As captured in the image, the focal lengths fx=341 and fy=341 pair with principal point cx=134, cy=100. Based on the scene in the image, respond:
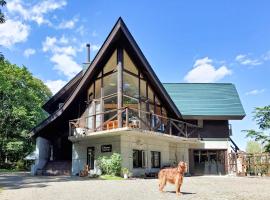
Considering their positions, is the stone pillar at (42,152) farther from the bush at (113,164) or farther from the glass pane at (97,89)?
the bush at (113,164)

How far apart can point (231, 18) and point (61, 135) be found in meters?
14.0

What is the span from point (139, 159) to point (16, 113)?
62.5ft

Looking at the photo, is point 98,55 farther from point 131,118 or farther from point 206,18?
point 206,18

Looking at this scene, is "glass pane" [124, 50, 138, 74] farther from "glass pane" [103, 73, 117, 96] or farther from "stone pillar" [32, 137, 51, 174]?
"stone pillar" [32, 137, 51, 174]

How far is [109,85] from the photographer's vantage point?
21141 mm

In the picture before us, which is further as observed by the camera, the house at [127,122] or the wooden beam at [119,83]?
the house at [127,122]

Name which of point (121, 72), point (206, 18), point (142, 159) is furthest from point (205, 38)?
point (142, 159)

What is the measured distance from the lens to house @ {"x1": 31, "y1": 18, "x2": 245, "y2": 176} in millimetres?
19797

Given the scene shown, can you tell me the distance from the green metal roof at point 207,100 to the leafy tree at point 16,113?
51.5 ft

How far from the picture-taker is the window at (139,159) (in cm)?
2055

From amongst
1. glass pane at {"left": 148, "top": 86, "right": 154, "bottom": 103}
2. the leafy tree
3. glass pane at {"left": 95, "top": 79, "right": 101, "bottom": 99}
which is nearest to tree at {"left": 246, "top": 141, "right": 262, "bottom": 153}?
the leafy tree

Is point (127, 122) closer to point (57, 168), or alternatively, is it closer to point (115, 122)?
point (115, 122)

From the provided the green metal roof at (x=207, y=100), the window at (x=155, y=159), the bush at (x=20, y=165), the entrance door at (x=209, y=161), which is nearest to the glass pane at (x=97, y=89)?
the window at (x=155, y=159)

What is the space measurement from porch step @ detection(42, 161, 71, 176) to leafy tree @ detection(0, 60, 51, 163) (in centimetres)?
1245
